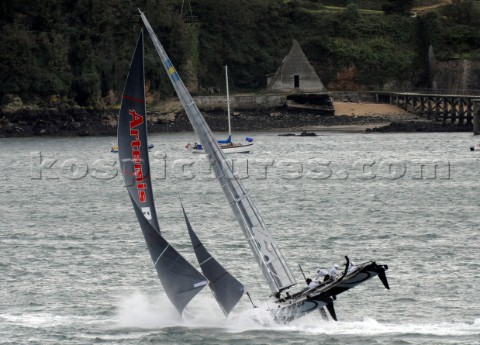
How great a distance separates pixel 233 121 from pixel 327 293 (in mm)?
80693

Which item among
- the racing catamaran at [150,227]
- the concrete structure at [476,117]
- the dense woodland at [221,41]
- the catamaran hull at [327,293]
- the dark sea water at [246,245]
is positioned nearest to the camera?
the catamaran hull at [327,293]

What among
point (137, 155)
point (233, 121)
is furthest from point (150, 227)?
point (233, 121)

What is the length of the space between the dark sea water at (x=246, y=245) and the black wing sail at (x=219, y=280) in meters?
0.75

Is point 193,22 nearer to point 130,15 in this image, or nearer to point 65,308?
point 130,15

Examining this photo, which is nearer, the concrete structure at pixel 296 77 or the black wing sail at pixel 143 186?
the black wing sail at pixel 143 186

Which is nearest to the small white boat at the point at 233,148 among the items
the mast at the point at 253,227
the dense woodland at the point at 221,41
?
the dense woodland at the point at 221,41

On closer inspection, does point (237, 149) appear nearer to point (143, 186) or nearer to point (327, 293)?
point (143, 186)

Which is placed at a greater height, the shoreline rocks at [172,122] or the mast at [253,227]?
the mast at [253,227]

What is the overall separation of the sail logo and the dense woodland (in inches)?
3047

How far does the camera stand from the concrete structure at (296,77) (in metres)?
113

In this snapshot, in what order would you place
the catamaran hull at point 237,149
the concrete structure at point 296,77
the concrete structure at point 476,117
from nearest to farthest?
1. the catamaran hull at point 237,149
2. the concrete structure at point 476,117
3. the concrete structure at point 296,77

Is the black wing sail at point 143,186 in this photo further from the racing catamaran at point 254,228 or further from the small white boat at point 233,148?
the small white boat at point 233,148

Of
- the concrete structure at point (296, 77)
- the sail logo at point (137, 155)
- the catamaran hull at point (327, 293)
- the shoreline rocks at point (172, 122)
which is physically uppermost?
the sail logo at point (137, 155)

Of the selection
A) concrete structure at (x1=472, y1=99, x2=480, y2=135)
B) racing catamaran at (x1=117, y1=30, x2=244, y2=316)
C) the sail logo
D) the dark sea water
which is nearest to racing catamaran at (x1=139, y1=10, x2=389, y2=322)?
the dark sea water
